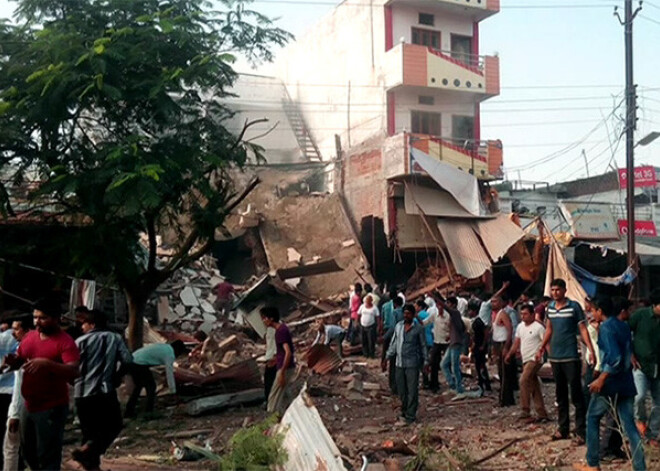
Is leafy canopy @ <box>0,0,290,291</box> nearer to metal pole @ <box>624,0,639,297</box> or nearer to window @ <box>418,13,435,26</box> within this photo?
metal pole @ <box>624,0,639,297</box>

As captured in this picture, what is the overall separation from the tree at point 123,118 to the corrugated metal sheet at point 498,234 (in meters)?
12.0

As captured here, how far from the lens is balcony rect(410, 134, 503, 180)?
2467 cm

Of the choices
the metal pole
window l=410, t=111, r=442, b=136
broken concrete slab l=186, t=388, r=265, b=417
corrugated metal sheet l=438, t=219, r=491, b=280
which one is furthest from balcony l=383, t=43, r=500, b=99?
broken concrete slab l=186, t=388, r=265, b=417

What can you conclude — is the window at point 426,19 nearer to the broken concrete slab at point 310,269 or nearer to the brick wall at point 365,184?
the brick wall at point 365,184

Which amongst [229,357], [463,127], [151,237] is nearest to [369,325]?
[229,357]

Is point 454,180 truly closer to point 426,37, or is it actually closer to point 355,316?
point 355,316

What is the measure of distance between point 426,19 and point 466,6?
157cm

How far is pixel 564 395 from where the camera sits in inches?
319

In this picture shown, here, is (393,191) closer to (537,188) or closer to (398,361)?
(537,188)

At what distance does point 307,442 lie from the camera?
6109 mm

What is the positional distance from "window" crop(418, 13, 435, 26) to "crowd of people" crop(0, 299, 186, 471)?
22998 mm

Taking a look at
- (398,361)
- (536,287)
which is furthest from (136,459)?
(536,287)

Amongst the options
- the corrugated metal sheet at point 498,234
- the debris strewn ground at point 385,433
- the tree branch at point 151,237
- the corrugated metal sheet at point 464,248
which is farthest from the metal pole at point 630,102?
the tree branch at point 151,237

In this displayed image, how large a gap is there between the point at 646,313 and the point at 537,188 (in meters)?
24.5
